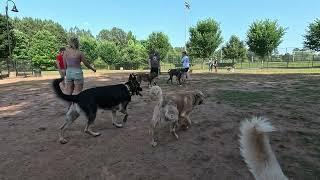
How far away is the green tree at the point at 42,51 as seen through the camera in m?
63.0

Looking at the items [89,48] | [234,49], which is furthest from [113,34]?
[234,49]

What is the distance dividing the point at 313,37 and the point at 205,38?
15.2 metres

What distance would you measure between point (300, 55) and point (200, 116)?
47712 mm

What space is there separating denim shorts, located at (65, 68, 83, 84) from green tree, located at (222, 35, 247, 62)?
52859mm

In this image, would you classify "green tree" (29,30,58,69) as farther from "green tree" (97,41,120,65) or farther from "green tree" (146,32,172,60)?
"green tree" (146,32,172,60)

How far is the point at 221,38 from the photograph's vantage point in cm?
5369

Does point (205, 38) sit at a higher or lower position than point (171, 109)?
higher

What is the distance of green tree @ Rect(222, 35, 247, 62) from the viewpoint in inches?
2322

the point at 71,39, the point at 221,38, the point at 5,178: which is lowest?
the point at 5,178

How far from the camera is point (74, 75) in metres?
7.85

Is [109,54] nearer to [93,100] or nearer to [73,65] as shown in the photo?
[73,65]

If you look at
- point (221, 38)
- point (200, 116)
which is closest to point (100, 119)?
point (200, 116)

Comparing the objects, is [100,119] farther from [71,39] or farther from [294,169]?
[294,169]

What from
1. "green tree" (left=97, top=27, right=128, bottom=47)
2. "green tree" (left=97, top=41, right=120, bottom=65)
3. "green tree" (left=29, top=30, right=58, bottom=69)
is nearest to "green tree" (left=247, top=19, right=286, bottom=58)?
"green tree" (left=97, top=41, right=120, bottom=65)
